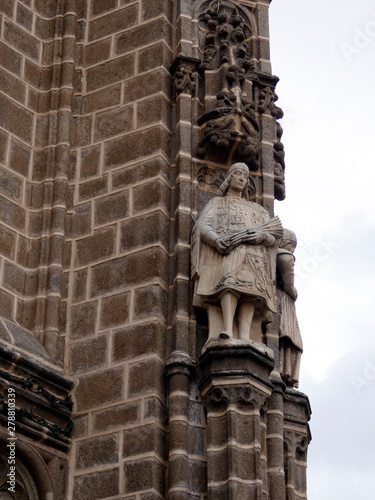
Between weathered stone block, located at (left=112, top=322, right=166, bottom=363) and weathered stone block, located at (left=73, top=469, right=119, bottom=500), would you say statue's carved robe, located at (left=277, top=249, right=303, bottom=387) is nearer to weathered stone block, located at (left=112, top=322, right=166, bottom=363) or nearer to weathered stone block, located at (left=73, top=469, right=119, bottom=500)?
weathered stone block, located at (left=112, top=322, right=166, bottom=363)

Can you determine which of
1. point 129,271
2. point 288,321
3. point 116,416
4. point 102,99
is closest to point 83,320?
point 129,271

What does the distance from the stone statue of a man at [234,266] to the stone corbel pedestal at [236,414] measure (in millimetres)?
258

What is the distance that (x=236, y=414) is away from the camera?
1377 centimetres

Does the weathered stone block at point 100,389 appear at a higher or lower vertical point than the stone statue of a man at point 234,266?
lower

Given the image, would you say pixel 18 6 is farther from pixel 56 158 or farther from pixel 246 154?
pixel 246 154

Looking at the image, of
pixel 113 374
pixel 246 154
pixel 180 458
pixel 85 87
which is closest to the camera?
pixel 180 458

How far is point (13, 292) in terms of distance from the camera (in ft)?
50.4

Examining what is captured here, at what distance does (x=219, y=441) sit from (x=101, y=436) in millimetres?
1209

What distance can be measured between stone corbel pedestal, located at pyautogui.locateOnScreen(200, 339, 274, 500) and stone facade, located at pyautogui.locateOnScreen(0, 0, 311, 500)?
1 cm

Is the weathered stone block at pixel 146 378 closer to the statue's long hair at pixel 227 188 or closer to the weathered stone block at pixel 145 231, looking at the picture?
the weathered stone block at pixel 145 231

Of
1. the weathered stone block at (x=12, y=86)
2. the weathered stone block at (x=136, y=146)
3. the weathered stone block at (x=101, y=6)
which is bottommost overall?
the weathered stone block at (x=136, y=146)

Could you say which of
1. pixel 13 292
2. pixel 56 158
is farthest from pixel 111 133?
pixel 13 292

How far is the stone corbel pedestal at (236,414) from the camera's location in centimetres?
1340

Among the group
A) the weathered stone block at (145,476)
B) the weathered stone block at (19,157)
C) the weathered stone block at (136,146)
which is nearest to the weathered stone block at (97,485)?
the weathered stone block at (145,476)
